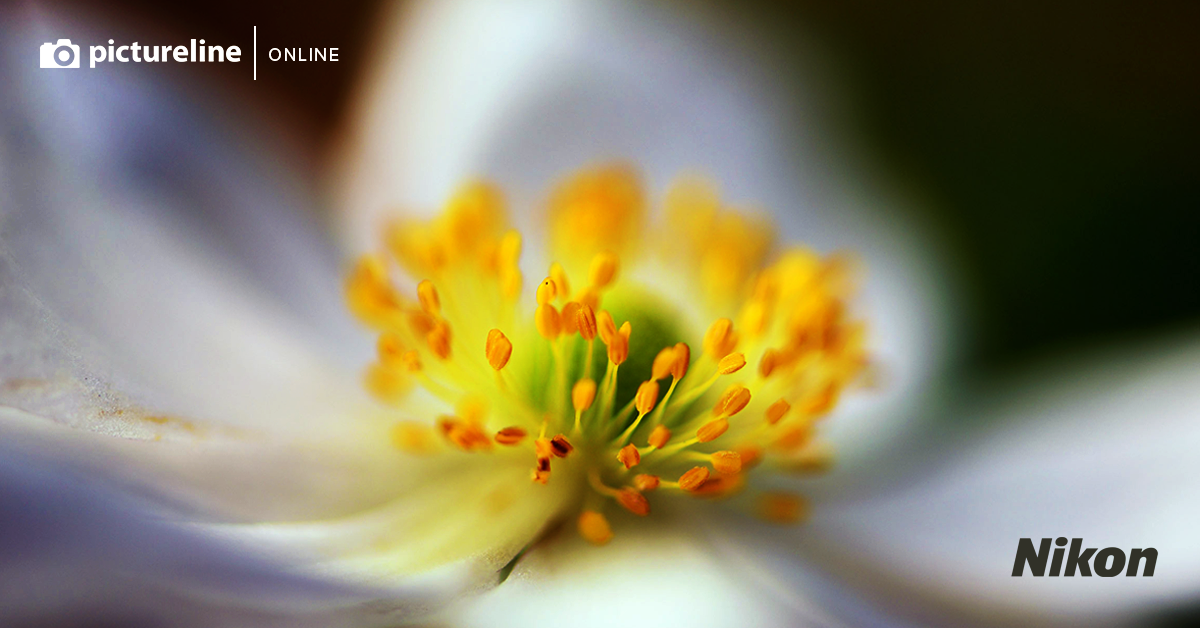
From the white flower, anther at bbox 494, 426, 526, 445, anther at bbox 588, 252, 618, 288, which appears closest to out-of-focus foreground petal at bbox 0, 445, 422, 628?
the white flower

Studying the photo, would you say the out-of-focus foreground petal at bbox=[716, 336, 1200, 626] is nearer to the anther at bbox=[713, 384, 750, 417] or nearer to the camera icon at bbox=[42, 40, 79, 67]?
the anther at bbox=[713, 384, 750, 417]

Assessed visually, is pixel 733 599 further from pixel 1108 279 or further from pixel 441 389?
pixel 1108 279

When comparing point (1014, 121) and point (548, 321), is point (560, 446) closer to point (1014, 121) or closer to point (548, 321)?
point (548, 321)

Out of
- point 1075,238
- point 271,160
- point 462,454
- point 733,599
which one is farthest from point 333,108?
point 1075,238

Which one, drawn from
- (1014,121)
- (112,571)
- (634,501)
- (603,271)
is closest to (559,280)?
(603,271)

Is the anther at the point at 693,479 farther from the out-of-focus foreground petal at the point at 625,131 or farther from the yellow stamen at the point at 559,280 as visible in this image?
the out-of-focus foreground petal at the point at 625,131

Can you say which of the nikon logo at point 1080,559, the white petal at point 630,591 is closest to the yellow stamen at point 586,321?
the white petal at point 630,591
